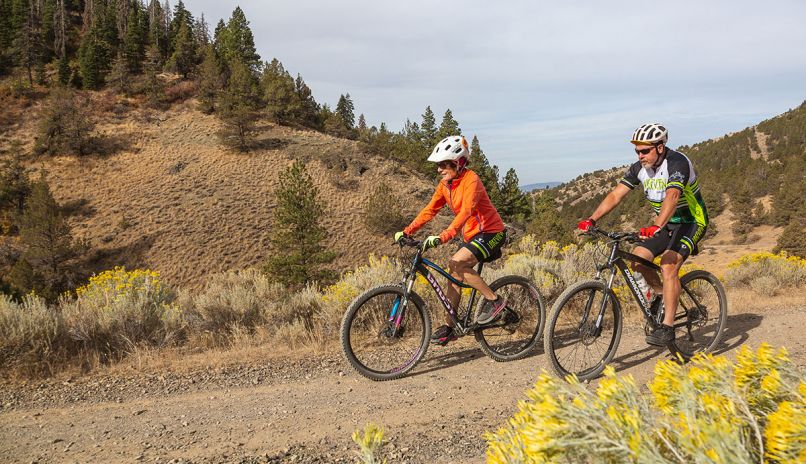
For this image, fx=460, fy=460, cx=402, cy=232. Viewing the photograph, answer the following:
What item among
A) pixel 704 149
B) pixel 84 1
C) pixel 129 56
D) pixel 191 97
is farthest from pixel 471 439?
pixel 704 149

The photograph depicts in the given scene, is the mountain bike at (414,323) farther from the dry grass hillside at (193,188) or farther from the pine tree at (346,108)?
the pine tree at (346,108)

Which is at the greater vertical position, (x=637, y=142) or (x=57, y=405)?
(x=637, y=142)

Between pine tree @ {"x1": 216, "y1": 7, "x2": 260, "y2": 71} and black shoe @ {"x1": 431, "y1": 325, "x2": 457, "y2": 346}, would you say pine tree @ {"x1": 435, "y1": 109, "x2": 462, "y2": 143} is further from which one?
black shoe @ {"x1": 431, "y1": 325, "x2": 457, "y2": 346}

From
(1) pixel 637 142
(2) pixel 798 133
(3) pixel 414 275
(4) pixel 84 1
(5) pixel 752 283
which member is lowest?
(5) pixel 752 283

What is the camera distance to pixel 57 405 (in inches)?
157

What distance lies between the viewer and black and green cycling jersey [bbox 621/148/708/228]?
179 inches

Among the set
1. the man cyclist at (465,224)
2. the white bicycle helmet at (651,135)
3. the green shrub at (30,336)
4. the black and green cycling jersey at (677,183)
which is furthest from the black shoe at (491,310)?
the green shrub at (30,336)

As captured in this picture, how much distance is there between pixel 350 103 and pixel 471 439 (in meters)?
93.9

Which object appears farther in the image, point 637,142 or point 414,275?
point 414,275

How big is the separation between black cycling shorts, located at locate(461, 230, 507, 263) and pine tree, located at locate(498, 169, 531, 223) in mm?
54016

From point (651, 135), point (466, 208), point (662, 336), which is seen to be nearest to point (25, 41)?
point (466, 208)

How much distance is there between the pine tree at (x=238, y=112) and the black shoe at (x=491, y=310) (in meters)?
49.1

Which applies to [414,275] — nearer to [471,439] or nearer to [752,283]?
[471,439]

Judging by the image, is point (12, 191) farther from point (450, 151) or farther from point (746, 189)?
point (746, 189)
